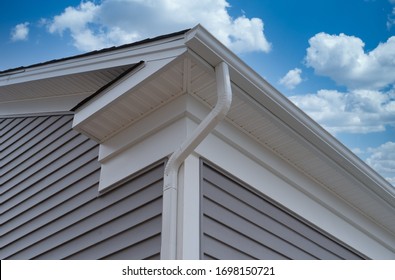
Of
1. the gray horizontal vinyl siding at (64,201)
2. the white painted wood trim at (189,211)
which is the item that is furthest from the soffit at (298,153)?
the gray horizontal vinyl siding at (64,201)

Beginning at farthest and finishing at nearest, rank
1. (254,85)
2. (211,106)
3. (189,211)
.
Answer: (211,106)
(254,85)
(189,211)

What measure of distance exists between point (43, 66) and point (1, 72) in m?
1.01

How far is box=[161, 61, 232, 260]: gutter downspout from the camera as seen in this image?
2.42 metres

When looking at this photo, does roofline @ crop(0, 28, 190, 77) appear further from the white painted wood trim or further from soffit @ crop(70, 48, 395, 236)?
the white painted wood trim

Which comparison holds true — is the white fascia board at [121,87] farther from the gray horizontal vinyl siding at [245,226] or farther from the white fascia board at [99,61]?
the gray horizontal vinyl siding at [245,226]

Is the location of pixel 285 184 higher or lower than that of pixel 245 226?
higher

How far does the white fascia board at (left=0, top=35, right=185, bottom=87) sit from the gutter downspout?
337 millimetres

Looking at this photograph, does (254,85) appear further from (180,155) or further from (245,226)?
(245,226)

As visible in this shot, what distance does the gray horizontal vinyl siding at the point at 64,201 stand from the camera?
9.30ft

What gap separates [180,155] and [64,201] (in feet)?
5.21

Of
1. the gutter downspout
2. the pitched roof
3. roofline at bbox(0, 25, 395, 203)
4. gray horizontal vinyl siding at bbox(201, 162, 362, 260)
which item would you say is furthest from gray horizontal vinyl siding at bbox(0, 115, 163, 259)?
roofline at bbox(0, 25, 395, 203)

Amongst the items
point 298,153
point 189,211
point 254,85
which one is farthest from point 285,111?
point 189,211

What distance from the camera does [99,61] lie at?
3301mm
